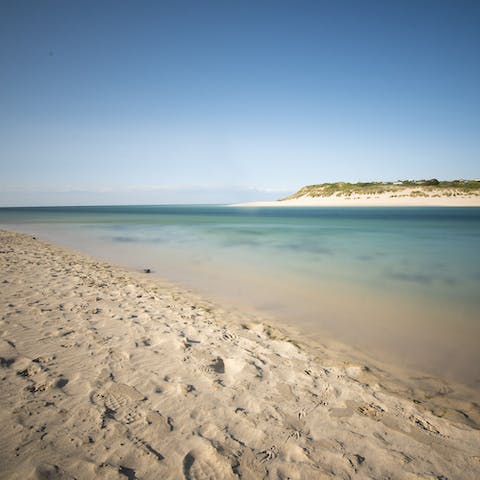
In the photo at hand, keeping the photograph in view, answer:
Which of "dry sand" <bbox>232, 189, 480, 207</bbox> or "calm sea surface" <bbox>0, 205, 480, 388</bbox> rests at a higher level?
"dry sand" <bbox>232, 189, 480, 207</bbox>

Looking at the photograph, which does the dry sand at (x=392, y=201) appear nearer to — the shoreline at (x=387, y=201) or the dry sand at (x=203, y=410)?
the shoreline at (x=387, y=201)

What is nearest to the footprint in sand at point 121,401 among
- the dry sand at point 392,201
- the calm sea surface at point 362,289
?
the calm sea surface at point 362,289

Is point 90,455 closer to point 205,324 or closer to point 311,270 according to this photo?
point 205,324

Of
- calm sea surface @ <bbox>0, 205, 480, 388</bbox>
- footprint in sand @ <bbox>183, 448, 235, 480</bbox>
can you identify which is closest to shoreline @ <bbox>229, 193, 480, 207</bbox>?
calm sea surface @ <bbox>0, 205, 480, 388</bbox>

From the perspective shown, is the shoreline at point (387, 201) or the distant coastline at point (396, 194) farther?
the distant coastline at point (396, 194)

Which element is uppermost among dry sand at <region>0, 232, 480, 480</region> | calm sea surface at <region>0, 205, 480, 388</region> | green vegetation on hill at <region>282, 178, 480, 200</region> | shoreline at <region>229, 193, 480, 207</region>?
green vegetation on hill at <region>282, 178, 480, 200</region>

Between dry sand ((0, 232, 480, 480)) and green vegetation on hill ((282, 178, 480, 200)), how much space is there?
356 ft

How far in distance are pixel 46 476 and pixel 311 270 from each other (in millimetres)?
11268

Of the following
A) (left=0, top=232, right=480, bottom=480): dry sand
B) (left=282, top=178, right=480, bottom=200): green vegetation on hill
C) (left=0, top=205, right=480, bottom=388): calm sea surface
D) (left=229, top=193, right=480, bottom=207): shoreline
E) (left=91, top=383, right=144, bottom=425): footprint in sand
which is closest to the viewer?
(left=0, top=232, right=480, bottom=480): dry sand

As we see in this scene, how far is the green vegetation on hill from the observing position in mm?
95062

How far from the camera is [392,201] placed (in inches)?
4067

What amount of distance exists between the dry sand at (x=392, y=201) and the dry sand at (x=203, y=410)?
4076 inches

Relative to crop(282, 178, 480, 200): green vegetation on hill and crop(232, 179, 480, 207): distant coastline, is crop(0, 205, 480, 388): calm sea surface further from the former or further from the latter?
crop(282, 178, 480, 200): green vegetation on hill

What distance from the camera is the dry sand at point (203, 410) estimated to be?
8.95 feet
